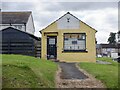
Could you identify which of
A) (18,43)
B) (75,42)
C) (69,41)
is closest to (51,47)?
(69,41)

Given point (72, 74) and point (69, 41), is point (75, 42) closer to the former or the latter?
point (69, 41)

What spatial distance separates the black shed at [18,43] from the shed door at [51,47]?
3.63ft

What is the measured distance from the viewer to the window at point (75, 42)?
29672 millimetres

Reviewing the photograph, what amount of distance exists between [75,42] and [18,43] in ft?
16.9

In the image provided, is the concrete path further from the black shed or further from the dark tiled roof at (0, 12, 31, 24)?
the dark tiled roof at (0, 12, 31, 24)

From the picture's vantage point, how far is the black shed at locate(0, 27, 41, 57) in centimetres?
2859

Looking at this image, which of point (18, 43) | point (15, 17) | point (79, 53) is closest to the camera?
point (18, 43)

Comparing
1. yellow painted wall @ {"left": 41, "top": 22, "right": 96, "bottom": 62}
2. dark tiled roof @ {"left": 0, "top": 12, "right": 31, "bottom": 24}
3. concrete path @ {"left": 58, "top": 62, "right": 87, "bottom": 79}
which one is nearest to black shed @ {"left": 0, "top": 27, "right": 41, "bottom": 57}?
yellow painted wall @ {"left": 41, "top": 22, "right": 96, "bottom": 62}

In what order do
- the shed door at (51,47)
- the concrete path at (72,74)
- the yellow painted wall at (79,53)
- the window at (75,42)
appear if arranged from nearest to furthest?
the concrete path at (72,74) → the yellow painted wall at (79,53) → the window at (75,42) → the shed door at (51,47)

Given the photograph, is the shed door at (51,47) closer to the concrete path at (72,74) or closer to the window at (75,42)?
the window at (75,42)

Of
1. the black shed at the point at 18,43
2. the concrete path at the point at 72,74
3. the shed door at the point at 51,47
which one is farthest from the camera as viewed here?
the shed door at the point at 51,47

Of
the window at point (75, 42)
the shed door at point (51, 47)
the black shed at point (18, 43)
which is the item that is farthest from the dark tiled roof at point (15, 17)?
the window at point (75, 42)

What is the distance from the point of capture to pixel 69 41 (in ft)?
97.5

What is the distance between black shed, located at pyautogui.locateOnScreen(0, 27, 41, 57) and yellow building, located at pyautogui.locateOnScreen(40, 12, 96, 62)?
4.21 feet
